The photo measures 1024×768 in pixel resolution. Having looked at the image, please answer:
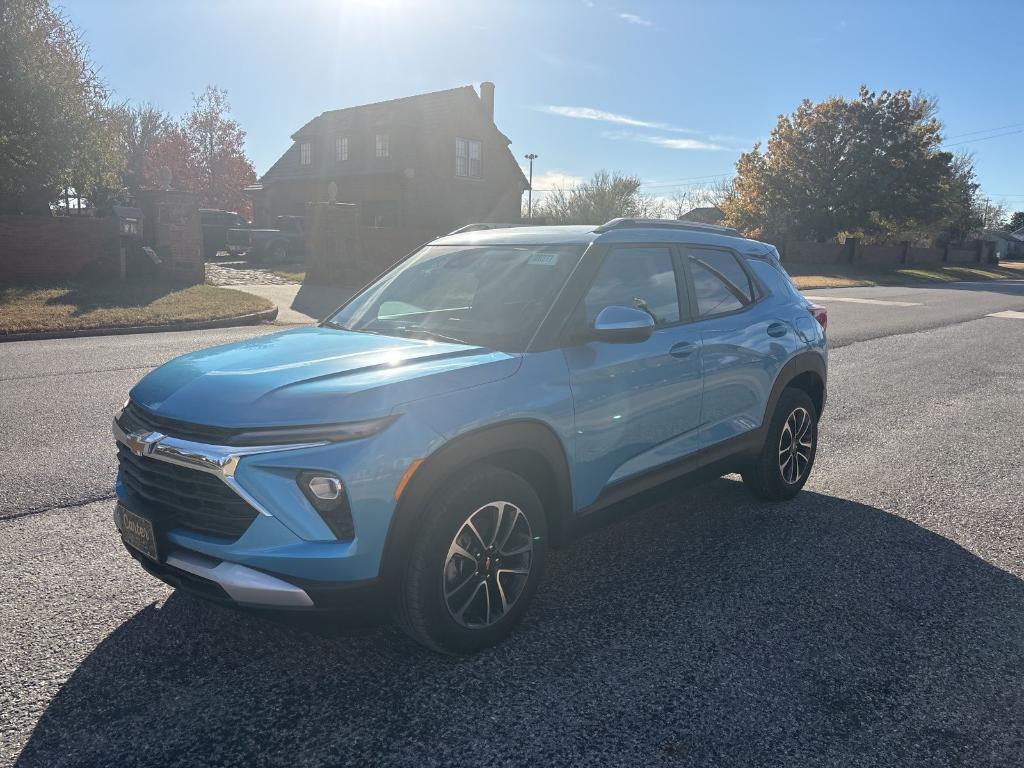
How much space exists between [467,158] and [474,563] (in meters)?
39.1

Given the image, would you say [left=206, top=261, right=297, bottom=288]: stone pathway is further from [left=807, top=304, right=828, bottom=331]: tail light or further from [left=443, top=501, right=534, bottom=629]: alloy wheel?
[left=443, top=501, right=534, bottom=629]: alloy wheel

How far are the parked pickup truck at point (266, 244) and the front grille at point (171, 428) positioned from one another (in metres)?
28.9

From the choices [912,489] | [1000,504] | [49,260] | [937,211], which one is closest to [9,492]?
[912,489]

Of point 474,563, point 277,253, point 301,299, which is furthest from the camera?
point 277,253

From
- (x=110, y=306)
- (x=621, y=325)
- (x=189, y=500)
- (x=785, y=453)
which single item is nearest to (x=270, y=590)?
(x=189, y=500)

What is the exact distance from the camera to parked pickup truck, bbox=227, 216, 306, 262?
100.0 ft

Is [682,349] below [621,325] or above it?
below

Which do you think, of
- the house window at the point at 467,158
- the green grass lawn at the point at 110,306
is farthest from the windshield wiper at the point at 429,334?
the house window at the point at 467,158

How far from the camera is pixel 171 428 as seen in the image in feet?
9.43

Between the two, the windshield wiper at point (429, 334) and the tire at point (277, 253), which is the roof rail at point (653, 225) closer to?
the windshield wiper at point (429, 334)

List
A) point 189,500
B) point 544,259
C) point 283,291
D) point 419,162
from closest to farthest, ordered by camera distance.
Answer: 1. point 189,500
2. point 544,259
3. point 283,291
4. point 419,162

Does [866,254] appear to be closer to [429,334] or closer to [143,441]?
[429,334]

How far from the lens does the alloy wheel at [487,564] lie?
302cm

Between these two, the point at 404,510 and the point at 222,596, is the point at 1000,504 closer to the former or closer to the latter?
the point at 404,510
